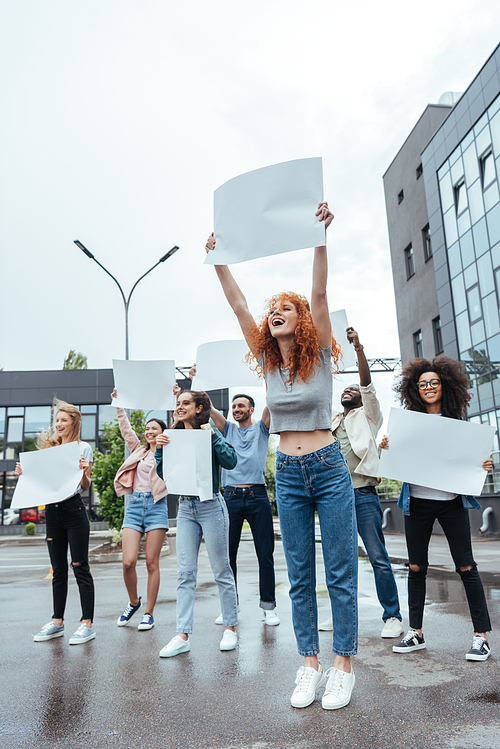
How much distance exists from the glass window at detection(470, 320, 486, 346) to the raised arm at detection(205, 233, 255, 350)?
62.7ft

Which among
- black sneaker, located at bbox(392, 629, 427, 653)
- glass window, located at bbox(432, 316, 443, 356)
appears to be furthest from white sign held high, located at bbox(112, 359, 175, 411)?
glass window, located at bbox(432, 316, 443, 356)

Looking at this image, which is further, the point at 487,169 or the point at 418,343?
the point at 418,343

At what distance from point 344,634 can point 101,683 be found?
1.55 m

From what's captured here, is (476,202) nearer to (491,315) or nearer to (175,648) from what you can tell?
(491,315)

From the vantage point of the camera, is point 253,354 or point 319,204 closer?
point 319,204

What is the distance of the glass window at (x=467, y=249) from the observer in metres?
21.8

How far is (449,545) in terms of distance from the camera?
12.9ft

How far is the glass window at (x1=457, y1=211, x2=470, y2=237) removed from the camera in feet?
72.6

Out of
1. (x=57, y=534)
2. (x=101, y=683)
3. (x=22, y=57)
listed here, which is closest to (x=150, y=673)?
(x=101, y=683)

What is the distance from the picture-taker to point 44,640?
4750 millimetres

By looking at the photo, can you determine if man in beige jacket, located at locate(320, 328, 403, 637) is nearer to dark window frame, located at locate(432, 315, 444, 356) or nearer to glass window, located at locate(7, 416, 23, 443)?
dark window frame, located at locate(432, 315, 444, 356)

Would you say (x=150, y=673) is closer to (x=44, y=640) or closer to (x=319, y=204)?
(x=44, y=640)

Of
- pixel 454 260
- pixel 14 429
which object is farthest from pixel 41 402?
pixel 454 260

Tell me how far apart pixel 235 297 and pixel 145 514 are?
2622mm
